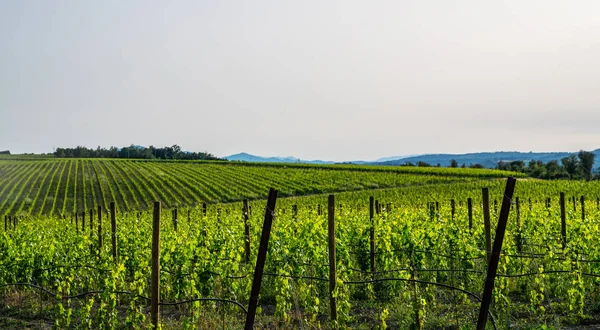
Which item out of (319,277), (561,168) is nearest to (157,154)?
(561,168)

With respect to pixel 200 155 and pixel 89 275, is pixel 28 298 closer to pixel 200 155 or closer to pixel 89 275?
pixel 89 275

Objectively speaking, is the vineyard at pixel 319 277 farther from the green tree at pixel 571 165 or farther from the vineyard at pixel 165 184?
the green tree at pixel 571 165

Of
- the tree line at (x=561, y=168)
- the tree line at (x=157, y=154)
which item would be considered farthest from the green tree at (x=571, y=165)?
the tree line at (x=157, y=154)

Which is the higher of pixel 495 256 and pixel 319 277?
→ pixel 495 256

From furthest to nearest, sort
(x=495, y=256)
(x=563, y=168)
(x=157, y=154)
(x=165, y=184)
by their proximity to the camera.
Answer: (x=157, y=154), (x=563, y=168), (x=165, y=184), (x=495, y=256)

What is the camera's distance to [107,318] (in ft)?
23.5

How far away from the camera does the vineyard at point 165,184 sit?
4703 centimetres

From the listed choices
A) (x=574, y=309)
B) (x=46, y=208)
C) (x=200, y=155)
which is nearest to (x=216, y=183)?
(x=46, y=208)

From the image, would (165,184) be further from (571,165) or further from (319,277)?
(571,165)

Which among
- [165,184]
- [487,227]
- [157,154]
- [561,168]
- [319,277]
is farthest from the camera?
[157,154]

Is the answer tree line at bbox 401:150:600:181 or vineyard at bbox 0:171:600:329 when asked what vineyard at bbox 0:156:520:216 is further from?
vineyard at bbox 0:171:600:329

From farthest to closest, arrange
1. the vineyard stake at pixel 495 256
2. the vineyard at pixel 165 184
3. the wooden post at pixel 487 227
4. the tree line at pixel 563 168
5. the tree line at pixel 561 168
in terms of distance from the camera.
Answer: the tree line at pixel 563 168 → the tree line at pixel 561 168 → the vineyard at pixel 165 184 → the wooden post at pixel 487 227 → the vineyard stake at pixel 495 256

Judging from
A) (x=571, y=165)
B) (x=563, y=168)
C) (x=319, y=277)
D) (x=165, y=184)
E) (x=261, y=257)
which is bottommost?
(x=165, y=184)

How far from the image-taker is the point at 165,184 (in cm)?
5681
